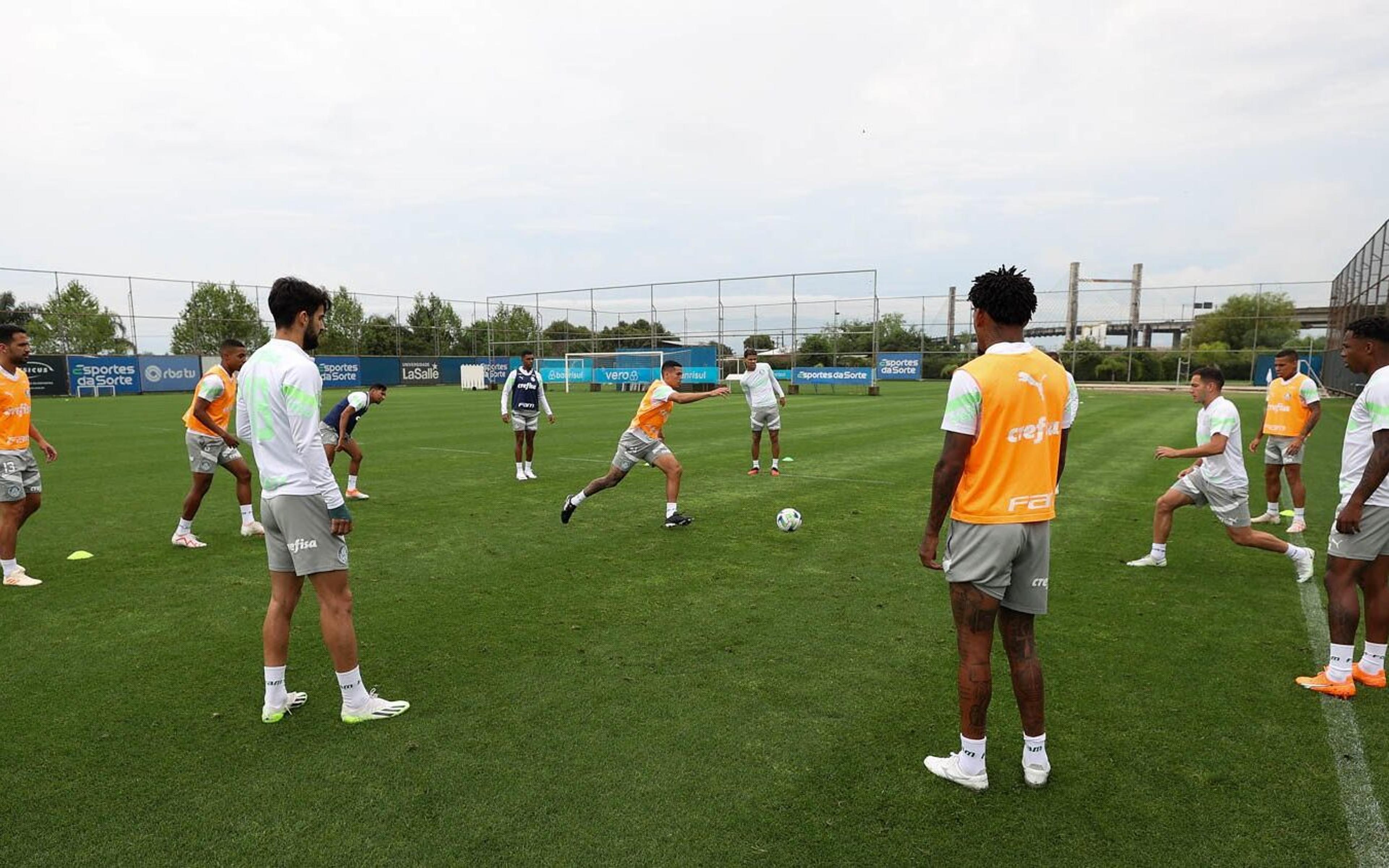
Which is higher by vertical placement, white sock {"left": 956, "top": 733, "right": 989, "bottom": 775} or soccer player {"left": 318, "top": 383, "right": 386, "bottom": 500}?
soccer player {"left": 318, "top": 383, "right": 386, "bottom": 500}

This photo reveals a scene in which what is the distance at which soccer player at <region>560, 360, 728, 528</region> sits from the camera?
8516 millimetres

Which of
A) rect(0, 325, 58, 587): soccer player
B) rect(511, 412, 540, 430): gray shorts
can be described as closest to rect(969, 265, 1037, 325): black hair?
rect(0, 325, 58, 587): soccer player

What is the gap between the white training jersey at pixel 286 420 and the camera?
3.59m

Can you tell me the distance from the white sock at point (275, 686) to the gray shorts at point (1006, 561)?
3443 millimetres

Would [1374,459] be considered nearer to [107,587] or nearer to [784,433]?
[107,587]

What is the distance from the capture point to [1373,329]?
13.9ft

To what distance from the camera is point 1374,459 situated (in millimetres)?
4004

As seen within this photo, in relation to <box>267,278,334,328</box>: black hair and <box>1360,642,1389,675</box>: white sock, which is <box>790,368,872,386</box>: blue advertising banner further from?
<box>267,278,334,328</box>: black hair

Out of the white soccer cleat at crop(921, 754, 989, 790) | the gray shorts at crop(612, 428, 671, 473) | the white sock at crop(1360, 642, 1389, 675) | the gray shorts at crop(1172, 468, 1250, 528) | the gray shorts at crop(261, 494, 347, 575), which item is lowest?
the white soccer cleat at crop(921, 754, 989, 790)

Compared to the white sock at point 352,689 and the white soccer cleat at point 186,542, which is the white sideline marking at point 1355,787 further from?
the white soccer cleat at point 186,542

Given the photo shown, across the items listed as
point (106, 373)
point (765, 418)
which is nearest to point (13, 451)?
point (765, 418)

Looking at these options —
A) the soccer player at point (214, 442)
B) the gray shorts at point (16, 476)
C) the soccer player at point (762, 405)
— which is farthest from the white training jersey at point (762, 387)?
the gray shorts at point (16, 476)

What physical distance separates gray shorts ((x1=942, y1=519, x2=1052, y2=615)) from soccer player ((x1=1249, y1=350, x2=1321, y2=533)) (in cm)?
698

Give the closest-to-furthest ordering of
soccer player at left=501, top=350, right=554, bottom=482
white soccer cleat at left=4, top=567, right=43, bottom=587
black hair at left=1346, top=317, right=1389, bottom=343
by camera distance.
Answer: black hair at left=1346, top=317, right=1389, bottom=343
white soccer cleat at left=4, top=567, right=43, bottom=587
soccer player at left=501, top=350, right=554, bottom=482
